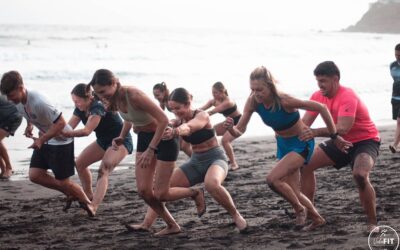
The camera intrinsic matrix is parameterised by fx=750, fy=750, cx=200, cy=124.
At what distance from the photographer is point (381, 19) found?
15850cm

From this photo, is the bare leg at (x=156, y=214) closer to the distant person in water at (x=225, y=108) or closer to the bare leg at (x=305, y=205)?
the bare leg at (x=305, y=205)

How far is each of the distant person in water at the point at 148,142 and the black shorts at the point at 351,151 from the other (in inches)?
52.6

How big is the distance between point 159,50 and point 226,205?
41377mm

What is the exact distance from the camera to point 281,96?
6.54 meters

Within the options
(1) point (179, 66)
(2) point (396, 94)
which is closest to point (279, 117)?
(2) point (396, 94)

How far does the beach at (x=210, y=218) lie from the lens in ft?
21.4

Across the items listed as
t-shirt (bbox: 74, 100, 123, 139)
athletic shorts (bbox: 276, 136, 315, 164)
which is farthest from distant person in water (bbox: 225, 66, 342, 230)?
t-shirt (bbox: 74, 100, 123, 139)

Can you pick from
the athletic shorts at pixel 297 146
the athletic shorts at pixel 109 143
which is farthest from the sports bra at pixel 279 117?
the athletic shorts at pixel 109 143

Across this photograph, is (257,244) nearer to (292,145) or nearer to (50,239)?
(292,145)

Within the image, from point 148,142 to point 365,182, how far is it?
1932mm

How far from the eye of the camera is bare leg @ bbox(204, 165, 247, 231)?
6777 mm

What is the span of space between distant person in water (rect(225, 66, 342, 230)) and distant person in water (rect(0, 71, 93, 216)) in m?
1.89

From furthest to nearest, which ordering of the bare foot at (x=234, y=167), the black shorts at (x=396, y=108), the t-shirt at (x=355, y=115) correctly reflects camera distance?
the black shorts at (x=396, y=108) < the bare foot at (x=234, y=167) < the t-shirt at (x=355, y=115)

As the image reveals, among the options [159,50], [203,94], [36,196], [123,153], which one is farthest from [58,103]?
[159,50]
